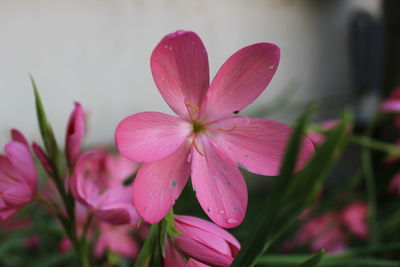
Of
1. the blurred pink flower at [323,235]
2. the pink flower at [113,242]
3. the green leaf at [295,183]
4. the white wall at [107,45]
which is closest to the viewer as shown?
the green leaf at [295,183]

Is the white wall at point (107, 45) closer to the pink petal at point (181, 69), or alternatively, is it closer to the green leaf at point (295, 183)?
the pink petal at point (181, 69)

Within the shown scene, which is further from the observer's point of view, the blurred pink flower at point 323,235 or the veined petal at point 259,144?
the blurred pink flower at point 323,235

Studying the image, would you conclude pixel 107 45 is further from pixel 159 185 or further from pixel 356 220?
pixel 159 185

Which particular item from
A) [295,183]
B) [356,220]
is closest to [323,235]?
[356,220]

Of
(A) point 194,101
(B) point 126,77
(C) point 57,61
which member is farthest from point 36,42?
(A) point 194,101

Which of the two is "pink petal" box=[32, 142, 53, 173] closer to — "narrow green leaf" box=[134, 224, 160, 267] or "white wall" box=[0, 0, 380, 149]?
"narrow green leaf" box=[134, 224, 160, 267]

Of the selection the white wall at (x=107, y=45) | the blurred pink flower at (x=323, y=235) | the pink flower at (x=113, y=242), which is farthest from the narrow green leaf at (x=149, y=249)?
the white wall at (x=107, y=45)

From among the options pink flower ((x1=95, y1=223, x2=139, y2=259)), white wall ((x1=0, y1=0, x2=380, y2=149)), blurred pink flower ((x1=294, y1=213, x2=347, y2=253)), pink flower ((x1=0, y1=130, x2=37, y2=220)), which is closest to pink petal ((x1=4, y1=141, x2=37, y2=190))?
pink flower ((x1=0, y1=130, x2=37, y2=220))
